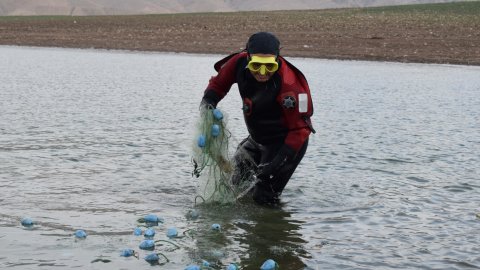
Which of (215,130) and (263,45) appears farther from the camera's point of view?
(215,130)

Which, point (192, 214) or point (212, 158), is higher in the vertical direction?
point (212, 158)

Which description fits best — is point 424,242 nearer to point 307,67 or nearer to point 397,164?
point 397,164

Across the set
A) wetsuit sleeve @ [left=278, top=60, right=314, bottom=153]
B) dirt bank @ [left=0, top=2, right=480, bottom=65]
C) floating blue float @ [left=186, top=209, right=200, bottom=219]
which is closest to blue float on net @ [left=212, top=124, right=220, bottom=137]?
wetsuit sleeve @ [left=278, top=60, right=314, bottom=153]

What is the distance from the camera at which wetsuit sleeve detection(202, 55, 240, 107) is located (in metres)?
8.70

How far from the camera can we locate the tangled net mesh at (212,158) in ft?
28.8

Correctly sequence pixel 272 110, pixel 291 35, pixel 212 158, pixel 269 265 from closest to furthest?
1. pixel 269 265
2. pixel 272 110
3. pixel 212 158
4. pixel 291 35

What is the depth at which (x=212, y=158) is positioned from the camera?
8891 mm

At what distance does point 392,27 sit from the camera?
43781 millimetres

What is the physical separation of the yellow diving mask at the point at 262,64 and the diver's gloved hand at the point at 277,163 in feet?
2.99

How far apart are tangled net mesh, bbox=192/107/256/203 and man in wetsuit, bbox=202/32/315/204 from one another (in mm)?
204

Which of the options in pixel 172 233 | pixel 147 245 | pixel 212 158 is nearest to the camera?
pixel 147 245

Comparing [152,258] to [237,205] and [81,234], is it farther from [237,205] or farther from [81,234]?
[237,205]

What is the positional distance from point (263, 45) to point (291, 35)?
34.4 metres

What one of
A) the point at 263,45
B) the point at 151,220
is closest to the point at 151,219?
the point at 151,220
